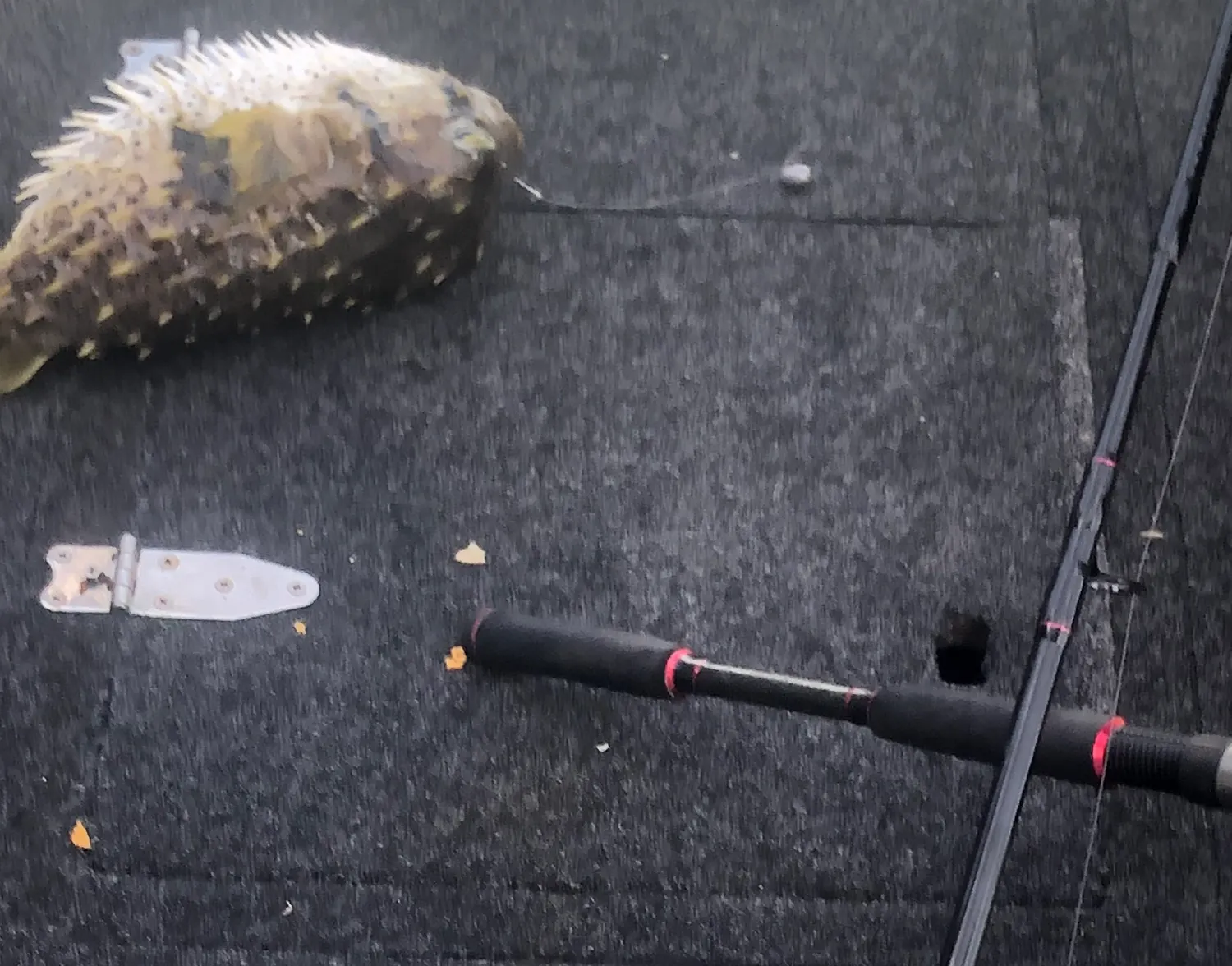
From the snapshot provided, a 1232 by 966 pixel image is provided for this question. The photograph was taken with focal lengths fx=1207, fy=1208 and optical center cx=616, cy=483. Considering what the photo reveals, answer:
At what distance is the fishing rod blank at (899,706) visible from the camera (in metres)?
0.69

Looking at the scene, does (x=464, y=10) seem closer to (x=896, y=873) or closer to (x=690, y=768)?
(x=690, y=768)

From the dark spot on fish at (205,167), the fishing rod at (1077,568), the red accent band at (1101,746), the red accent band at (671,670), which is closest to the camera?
the fishing rod at (1077,568)

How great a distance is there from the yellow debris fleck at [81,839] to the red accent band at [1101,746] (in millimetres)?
789

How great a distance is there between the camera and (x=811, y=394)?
46.8 inches

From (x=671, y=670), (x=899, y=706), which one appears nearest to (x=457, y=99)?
(x=671, y=670)

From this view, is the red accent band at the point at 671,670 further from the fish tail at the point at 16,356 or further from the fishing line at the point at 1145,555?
the fish tail at the point at 16,356

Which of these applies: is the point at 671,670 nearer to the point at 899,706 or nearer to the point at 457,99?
the point at 899,706

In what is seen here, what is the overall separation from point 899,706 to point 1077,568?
156 millimetres

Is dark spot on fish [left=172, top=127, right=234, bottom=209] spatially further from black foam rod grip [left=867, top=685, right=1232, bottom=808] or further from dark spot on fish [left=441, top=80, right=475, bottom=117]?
black foam rod grip [left=867, top=685, right=1232, bottom=808]

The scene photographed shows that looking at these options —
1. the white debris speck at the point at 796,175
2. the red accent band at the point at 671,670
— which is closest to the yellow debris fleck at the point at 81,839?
the red accent band at the point at 671,670

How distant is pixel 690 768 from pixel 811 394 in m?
0.39

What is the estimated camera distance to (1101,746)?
2.36 ft

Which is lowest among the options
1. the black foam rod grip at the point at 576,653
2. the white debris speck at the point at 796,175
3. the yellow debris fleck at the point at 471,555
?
the black foam rod grip at the point at 576,653

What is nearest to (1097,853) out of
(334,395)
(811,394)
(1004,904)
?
(1004,904)
